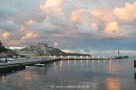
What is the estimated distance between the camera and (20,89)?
75.1m

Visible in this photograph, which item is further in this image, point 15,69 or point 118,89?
point 15,69

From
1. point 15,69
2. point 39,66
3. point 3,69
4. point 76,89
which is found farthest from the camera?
point 39,66

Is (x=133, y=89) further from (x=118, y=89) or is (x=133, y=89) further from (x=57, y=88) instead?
(x=57, y=88)

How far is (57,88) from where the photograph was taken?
79.8 m

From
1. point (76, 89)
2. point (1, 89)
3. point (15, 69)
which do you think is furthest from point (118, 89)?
point (15, 69)

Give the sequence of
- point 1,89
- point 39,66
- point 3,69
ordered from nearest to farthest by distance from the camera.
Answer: point 1,89 → point 3,69 → point 39,66

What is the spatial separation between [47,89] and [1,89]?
37.3 feet

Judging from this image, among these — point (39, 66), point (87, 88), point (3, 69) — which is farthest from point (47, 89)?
point (39, 66)

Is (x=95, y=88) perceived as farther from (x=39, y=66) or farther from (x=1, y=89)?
(x=39, y=66)

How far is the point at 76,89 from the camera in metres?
78.9

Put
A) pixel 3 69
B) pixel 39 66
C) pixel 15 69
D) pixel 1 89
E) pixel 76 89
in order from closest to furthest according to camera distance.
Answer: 1. pixel 1 89
2. pixel 76 89
3. pixel 3 69
4. pixel 15 69
5. pixel 39 66

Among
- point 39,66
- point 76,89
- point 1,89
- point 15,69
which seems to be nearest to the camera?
point 1,89

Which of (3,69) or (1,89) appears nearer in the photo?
(1,89)

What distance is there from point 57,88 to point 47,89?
3.67 metres
